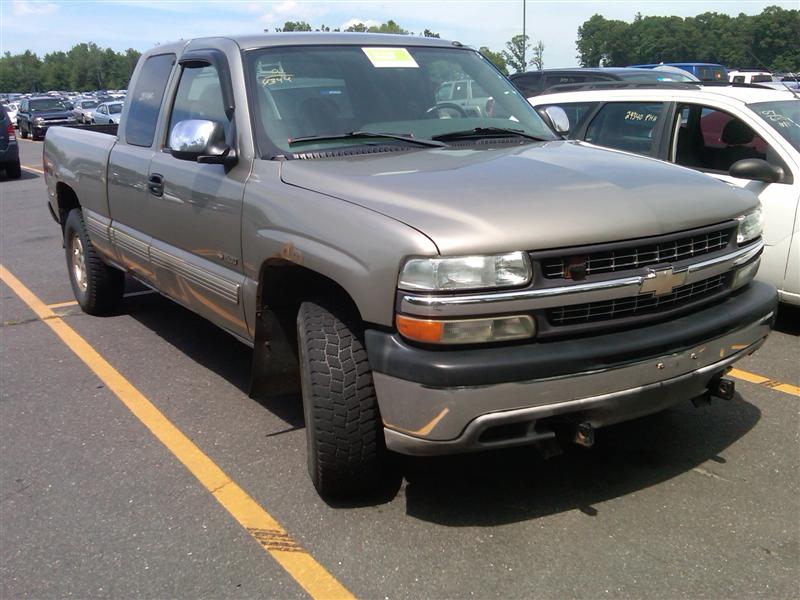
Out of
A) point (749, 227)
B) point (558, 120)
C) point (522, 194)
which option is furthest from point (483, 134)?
point (749, 227)

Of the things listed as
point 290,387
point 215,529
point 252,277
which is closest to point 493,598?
point 215,529

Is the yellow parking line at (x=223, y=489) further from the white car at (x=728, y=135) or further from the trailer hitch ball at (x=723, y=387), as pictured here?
the white car at (x=728, y=135)

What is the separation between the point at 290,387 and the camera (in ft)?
12.8

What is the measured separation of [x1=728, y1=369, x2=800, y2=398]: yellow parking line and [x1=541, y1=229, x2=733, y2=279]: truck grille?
1680 mm

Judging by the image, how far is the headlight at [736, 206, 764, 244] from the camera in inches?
137

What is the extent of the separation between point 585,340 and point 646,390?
0.31 m

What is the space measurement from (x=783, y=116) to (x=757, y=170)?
746mm

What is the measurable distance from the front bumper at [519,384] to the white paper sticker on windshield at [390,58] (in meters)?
1.91

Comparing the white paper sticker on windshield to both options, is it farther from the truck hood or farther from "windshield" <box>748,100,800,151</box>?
"windshield" <box>748,100,800,151</box>

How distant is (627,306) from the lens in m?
3.02

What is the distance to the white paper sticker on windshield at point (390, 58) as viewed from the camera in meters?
4.30

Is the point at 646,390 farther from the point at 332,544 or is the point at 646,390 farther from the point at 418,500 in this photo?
the point at 332,544

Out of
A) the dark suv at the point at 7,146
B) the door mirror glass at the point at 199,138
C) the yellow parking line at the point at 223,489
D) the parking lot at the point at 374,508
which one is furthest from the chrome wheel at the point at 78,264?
the dark suv at the point at 7,146

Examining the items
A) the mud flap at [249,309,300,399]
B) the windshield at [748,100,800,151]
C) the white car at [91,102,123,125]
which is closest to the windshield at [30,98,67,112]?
the white car at [91,102,123,125]
